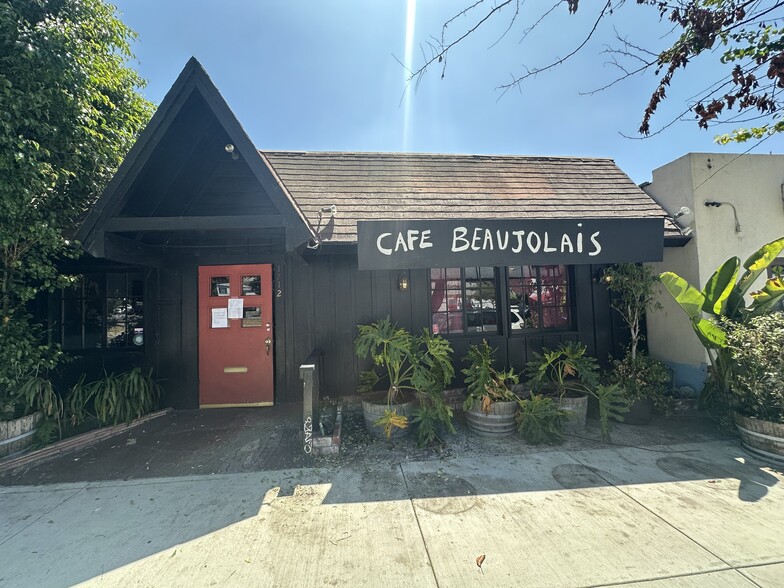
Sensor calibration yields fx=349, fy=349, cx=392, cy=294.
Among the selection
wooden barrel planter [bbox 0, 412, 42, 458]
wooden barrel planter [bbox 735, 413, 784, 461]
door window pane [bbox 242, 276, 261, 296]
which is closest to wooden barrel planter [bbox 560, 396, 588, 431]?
wooden barrel planter [bbox 735, 413, 784, 461]

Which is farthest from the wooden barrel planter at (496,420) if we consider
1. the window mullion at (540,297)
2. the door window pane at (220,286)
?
the door window pane at (220,286)

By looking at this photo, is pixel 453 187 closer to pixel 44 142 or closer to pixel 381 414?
pixel 381 414

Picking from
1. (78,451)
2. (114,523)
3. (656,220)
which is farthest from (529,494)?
(78,451)

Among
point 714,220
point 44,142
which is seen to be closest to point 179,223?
point 44,142

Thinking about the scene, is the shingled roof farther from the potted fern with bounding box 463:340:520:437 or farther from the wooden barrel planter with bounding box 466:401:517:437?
the wooden barrel planter with bounding box 466:401:517:437

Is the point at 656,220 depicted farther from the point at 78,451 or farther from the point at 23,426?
the point at 23,426

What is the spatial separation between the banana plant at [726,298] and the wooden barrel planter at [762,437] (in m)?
0.56

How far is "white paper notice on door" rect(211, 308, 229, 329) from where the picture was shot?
19.0 ft

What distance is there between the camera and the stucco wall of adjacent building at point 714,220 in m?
5.46

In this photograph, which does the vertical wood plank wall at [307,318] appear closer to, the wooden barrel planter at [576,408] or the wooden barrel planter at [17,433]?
the wooden barrel planter at [576,408]

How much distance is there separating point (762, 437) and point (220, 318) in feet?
23.9

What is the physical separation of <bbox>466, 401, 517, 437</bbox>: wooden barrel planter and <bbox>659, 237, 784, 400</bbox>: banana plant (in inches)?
102

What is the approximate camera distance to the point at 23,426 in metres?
4.21

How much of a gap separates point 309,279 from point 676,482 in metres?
5.27
